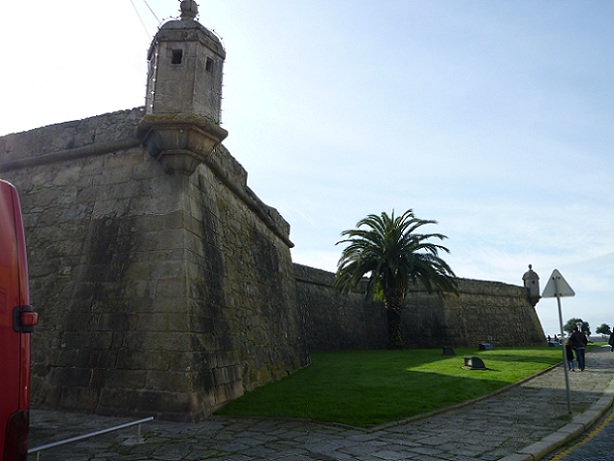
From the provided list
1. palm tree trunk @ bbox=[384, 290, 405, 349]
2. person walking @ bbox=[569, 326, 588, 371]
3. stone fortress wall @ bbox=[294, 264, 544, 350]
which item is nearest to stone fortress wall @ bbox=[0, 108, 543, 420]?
person walking @ bbox=[569, 326, 588, 371]

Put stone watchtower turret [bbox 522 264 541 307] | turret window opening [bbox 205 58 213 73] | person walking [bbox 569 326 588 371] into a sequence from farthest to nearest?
stone watchtower turret [bbox 522 264 541 307] < person walking [bbox 569 326 588 371] < turret window opening [bbox 205 58 213 73]

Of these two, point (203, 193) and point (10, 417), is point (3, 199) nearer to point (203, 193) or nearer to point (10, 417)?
point (10, 417)

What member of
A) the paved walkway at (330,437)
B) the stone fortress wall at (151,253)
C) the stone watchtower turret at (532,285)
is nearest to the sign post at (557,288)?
the paved walkway at (330,437)

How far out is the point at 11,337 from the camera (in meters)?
2.52

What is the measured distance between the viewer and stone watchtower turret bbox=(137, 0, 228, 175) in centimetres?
785

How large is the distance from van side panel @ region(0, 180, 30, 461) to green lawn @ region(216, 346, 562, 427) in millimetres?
4608

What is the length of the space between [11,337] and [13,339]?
2 cm

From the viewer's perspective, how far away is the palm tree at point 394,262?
21.4 metres

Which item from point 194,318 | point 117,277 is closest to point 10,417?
point 194,318

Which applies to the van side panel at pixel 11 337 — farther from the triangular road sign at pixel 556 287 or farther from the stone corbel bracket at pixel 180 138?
the triangular road sign at pixel 556 287

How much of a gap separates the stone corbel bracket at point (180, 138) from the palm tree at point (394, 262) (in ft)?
46.8

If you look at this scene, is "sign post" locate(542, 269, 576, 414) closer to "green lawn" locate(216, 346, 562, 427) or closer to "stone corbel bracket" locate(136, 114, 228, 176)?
"green lawn" locate(216, 346, 562, 427)

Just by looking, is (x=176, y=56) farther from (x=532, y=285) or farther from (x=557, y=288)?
(x=532, y=285)

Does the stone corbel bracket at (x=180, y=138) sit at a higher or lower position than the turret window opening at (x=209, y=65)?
lower
